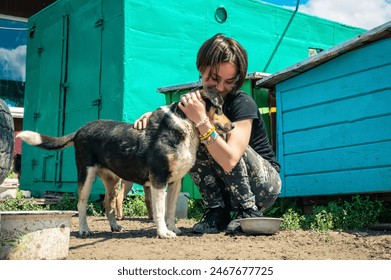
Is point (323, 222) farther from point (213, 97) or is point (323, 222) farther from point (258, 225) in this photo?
point (213, 97)

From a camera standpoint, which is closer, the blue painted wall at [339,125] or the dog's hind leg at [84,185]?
the dog's hind leg at [84,185]

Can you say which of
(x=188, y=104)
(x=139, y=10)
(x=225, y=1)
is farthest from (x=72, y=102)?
(x=188, y=104)

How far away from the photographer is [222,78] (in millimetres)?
3941

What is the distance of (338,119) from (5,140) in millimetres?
3884

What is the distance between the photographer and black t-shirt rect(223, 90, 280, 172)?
12.9ft

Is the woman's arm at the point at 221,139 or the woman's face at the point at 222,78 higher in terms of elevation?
the woman's face at the point at 222,78

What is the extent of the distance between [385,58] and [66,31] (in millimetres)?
6309

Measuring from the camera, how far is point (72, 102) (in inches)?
342

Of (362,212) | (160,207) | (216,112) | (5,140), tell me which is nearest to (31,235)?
(5,140)

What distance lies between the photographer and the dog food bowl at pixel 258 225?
3.93 meters

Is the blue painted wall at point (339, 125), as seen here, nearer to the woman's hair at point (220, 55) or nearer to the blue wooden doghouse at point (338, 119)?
the blue wooden doghouse at point (338, 119)

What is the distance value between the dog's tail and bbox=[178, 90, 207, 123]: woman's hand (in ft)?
4.36

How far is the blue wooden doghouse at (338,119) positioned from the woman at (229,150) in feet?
4.43

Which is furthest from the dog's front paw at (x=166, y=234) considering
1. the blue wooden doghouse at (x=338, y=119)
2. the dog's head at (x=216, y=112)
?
the blue wooden doghouse at (x=338, y=119)
